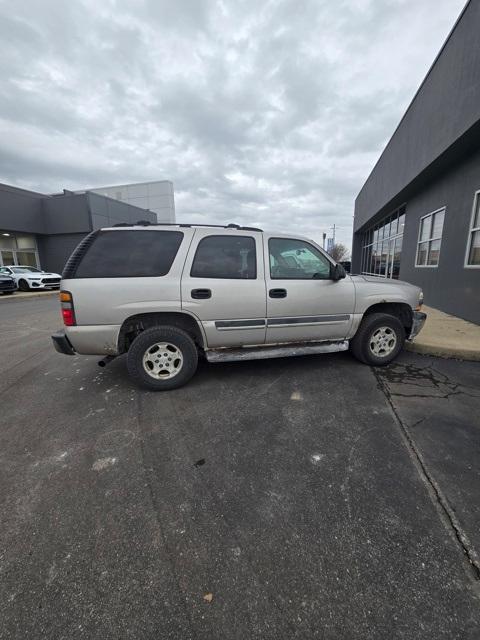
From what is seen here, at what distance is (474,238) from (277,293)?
6067 mm

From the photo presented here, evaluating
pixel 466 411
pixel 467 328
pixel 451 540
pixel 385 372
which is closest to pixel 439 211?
pixel 467 328

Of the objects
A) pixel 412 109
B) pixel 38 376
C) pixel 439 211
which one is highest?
pixel 412 109

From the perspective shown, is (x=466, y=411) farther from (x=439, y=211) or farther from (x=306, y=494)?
(x=439, y=211)

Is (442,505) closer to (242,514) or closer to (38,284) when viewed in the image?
(242,514)

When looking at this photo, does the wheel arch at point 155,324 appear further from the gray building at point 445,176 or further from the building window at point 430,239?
the building window at point 430,239

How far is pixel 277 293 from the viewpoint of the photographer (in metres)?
3.99

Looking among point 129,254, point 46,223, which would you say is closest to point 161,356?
point 129,254

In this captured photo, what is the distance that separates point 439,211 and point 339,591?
33.5ft

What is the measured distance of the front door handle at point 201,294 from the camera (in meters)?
3.73

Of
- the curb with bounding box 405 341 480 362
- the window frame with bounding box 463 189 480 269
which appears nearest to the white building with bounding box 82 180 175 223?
the window frame with bounding box 463 189 480 269

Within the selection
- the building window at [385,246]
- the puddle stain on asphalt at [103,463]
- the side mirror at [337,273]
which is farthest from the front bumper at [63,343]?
the building window at [385,246]

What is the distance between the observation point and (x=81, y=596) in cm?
151

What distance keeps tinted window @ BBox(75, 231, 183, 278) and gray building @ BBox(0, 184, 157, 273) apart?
23.2 meters

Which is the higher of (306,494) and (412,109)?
(412,109)
